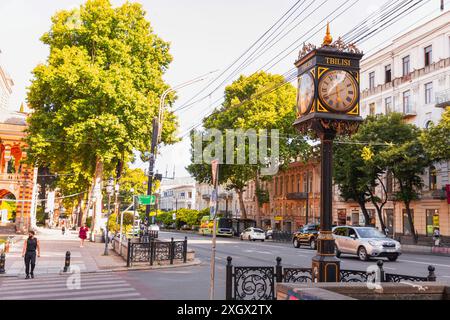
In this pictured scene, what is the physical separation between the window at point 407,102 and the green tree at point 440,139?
11.3 meters

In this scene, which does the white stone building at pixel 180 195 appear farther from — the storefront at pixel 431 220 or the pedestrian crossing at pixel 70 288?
the pedestrian crossing at pixel 70 288

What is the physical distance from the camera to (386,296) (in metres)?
6.49

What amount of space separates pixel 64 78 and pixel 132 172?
126 feet

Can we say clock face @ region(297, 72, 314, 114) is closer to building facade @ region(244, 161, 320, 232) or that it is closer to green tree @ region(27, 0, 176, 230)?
green tree @ region(27, 0, 176, 230)

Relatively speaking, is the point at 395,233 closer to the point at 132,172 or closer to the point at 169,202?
the point at 132,172

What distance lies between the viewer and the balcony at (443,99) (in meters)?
37.0

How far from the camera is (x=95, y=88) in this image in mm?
31453

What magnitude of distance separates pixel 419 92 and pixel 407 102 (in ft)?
6.73

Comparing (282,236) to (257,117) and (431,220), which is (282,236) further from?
(431,220)

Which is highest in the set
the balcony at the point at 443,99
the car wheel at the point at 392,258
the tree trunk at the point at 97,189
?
the balcony at the point at 443,99

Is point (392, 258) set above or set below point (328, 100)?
below

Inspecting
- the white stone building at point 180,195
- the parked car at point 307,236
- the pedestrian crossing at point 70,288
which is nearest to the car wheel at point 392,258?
the parked car at point 307,236

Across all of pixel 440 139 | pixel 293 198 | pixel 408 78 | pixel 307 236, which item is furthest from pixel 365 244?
pixel 293 198

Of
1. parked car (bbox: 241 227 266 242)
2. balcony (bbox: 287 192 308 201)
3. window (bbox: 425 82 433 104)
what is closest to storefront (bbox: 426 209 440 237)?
window (bbox: 425 82 433 104)
